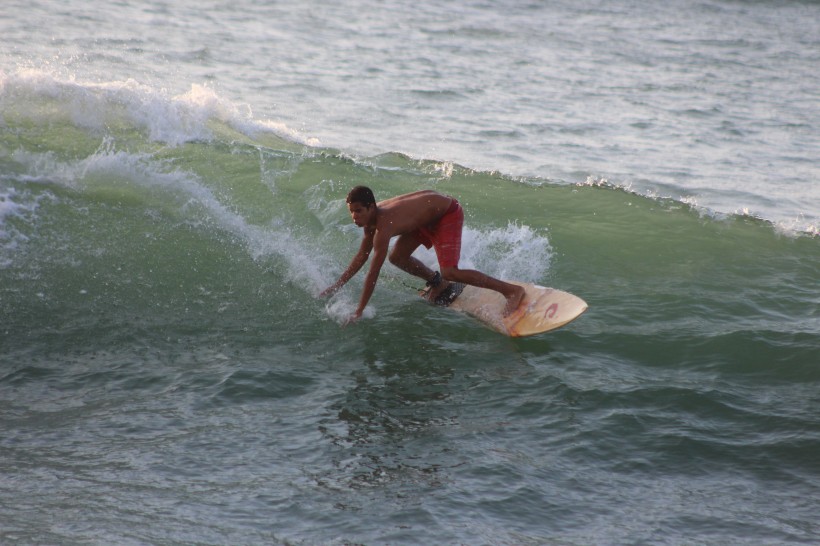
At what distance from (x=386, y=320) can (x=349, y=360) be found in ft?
2.96

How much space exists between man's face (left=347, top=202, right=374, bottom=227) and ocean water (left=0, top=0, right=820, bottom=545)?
1.11 m

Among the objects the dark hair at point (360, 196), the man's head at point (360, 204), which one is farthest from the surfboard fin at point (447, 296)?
the dark hair at point (360, 196)

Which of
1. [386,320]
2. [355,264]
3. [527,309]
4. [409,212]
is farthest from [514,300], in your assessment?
[355,264]

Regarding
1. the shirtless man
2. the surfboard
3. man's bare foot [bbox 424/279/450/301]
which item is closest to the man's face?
the shirtless man

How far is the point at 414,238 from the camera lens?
780 centimetres

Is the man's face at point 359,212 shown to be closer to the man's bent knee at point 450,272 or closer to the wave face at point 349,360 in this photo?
the man's bent knee at point 450,272

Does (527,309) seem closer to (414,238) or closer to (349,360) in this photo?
(414,238)

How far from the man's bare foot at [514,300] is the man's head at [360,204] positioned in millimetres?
1618

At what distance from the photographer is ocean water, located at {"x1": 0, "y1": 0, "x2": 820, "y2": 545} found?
16.5 ft

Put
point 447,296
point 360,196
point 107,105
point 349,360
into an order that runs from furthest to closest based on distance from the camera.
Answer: point 107,105
point 447,296
point 349,360
point 360,196

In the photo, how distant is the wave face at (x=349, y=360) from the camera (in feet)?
16.4

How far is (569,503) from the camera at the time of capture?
16.7ft

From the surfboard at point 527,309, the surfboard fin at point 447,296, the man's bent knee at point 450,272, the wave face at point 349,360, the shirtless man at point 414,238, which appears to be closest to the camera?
the wave face at point 349,360

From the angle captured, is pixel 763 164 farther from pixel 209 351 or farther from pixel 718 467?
pixel 209 351
